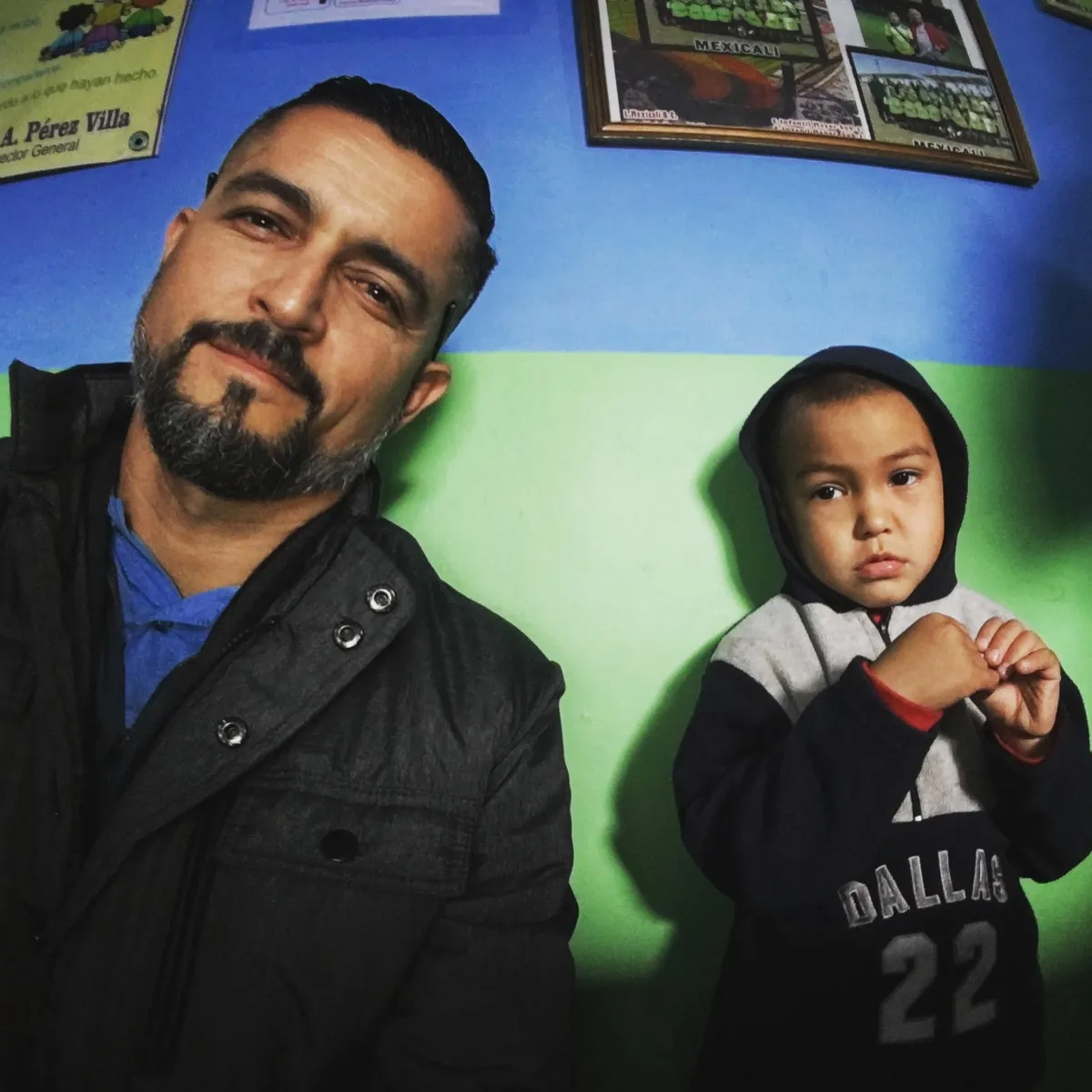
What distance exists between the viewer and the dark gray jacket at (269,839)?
508 mm

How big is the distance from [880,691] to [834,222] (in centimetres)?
73

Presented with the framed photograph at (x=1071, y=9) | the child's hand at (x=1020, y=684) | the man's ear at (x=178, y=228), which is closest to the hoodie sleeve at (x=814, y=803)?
the child's hand at (x=1020, y=684)

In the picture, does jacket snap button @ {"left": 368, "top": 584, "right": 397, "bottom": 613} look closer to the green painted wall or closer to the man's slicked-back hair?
the green painted wall

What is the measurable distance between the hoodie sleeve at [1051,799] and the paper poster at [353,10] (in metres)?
1.20

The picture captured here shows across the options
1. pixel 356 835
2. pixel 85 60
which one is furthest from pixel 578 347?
pixel 85 60

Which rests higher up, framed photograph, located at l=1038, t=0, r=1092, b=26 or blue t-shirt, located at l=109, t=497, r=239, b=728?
framed photograph, located at l=1038, t=0, r=1092, b=26

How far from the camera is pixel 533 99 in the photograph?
0.99 m

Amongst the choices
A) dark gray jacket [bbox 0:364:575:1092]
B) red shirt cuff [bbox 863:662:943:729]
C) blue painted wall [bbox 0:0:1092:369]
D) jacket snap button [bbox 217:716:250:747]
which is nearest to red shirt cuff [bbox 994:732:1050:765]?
red shirt cuff [bbox 863:662:943:729]

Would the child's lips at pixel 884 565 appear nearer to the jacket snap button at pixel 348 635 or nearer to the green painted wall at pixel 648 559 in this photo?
the green painted wall at pixel 648 559

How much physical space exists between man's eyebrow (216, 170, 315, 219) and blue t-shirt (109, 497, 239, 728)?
0.34m

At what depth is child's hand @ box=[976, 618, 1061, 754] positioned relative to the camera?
57 cm

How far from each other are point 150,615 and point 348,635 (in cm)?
21

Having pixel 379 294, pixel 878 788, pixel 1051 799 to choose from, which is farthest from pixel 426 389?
pixel 1051 799

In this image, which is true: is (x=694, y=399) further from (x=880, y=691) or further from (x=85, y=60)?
(x=85, y=60)
